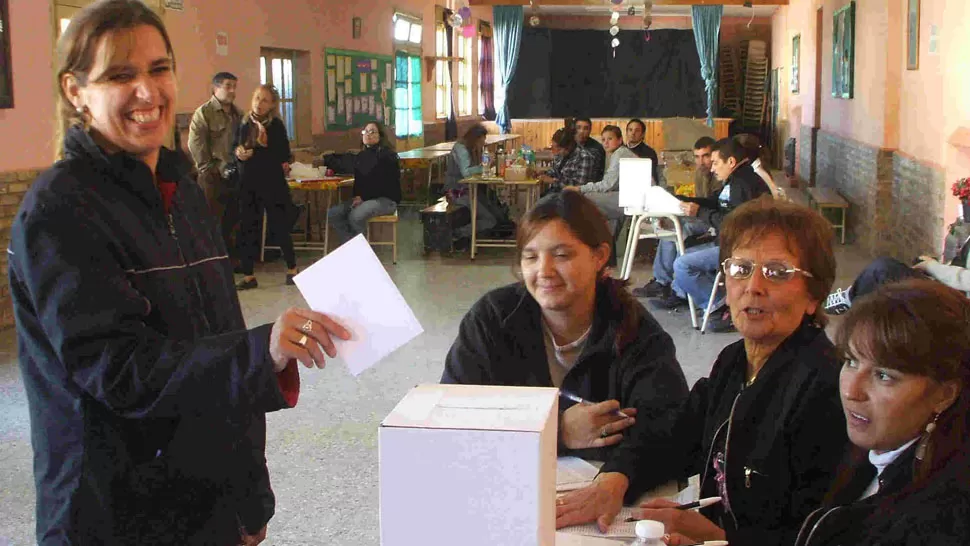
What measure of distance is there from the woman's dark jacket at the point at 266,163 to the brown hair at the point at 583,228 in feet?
17.9

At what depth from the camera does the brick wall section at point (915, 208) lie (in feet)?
21.3

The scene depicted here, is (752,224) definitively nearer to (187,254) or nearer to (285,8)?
(187,254)

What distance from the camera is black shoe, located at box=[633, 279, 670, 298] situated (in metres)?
6.73

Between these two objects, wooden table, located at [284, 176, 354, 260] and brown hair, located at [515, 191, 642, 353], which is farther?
wooden table, located at [284, 176, 354, 260]

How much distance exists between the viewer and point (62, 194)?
1235mm

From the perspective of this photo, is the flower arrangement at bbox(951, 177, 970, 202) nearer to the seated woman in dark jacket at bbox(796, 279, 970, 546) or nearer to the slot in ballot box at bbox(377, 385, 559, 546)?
the seated woman in dark jacket at bbox(796, 279, 970, 546)

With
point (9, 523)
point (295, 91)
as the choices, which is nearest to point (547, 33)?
point (295, 91)

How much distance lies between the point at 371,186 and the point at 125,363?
22.9 ft

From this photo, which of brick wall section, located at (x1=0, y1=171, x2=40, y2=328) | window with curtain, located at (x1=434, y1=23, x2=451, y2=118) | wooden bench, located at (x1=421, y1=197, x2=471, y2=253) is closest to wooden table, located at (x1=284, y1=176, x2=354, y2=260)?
wooden bench, located at (x1=421, y1=197, x2=471, y2=253)

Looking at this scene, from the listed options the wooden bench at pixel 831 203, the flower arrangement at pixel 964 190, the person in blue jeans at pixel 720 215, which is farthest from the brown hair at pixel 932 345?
the wooden bench at pixel 831 203

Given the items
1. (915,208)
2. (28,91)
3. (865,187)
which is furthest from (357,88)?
(915,208)

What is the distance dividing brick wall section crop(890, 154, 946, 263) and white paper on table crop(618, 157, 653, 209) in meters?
1.87

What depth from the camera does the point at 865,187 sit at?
343 inches

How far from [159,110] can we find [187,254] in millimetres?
199
